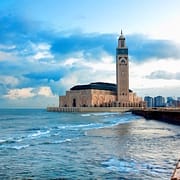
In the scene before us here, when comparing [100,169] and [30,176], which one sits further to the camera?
[100,169]

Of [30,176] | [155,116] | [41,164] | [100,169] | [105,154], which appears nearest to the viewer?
[30,176]

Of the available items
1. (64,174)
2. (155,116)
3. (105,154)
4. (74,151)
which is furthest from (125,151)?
(155,116)

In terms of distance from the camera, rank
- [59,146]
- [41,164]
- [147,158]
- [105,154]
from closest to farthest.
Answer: [41,164], [147,158], [105,154], [59,146]

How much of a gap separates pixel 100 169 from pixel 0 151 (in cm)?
964

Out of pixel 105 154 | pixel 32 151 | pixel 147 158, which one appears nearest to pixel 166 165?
pixel 147 158

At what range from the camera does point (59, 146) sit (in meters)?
27.2

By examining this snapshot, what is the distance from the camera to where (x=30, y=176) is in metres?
16.3

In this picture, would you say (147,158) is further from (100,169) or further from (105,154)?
(100,169)

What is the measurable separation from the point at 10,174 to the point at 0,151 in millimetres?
8167

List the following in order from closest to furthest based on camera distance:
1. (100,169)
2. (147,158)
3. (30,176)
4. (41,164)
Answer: (30,176) → (100,169) → (41,164) → (147,158)

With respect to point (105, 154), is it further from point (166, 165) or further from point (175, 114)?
point (175, 114)

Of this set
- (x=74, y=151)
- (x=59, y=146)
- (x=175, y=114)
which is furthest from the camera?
(x=175, y=114)

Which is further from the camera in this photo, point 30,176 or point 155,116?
point 155,116

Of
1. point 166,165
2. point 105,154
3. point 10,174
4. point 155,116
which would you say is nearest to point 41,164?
point 10,174
